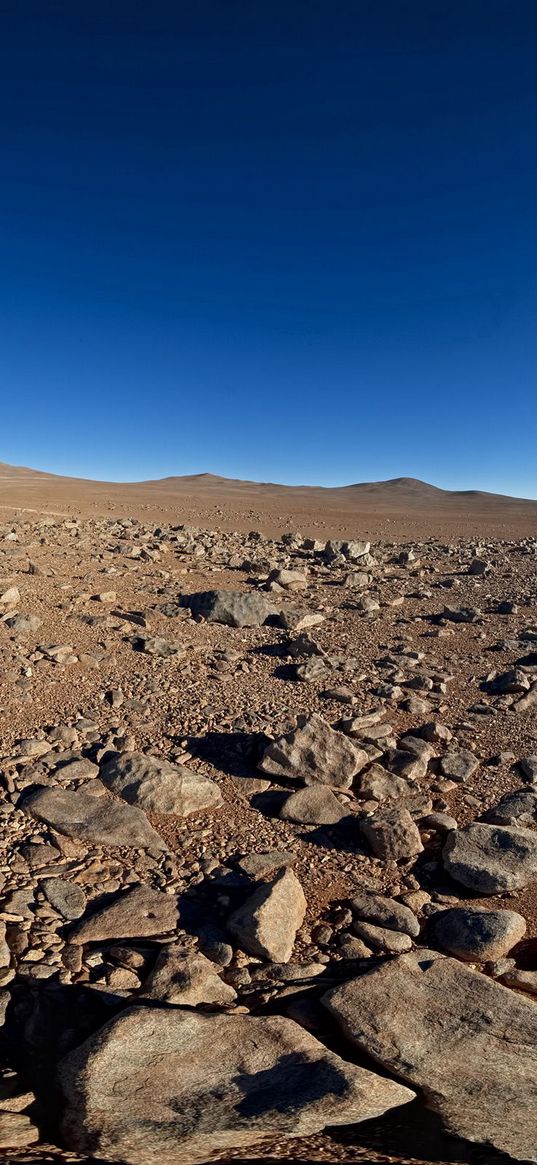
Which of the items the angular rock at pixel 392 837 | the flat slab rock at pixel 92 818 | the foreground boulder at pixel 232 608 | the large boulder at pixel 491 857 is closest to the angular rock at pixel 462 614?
the foreground boulder at pixel 232 608

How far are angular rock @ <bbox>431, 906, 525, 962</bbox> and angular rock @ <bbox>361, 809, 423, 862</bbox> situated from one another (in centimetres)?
56

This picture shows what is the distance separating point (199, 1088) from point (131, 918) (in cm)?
119

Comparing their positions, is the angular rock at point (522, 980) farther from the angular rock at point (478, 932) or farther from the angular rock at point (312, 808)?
the angular rock at point (312, 808)

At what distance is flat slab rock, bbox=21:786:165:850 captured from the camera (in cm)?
439

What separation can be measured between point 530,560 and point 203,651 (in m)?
11.4

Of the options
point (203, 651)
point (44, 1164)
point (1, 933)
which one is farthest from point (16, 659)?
point (44, 1164)

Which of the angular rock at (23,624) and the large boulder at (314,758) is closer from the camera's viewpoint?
the large boulder at (314,758)

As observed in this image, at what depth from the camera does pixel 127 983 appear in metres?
3.44

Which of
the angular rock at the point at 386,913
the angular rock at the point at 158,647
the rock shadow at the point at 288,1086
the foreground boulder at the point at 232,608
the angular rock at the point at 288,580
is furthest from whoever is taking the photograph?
the angular rock at the point at 288,580

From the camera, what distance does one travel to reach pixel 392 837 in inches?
176

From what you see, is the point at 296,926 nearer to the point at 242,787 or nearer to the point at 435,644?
the point at 242,787

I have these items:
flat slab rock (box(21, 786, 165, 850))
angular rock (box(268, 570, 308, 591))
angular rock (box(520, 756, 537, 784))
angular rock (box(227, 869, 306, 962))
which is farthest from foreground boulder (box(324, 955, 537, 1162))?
angular rock (box(268, 570, 308, 591))

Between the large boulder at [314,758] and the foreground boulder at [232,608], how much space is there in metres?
3.42

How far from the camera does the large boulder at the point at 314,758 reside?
5074mm
